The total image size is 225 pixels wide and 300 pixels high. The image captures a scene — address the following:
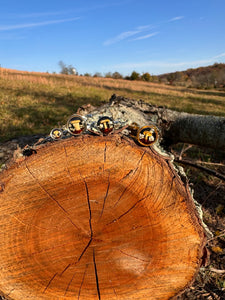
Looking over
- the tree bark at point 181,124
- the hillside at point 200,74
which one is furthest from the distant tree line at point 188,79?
the tree bark at point 181,124

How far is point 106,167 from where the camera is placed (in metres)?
1.42

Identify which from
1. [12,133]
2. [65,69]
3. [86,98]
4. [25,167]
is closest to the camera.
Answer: [25,167]

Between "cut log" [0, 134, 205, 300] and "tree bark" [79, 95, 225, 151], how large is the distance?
62.1 inches

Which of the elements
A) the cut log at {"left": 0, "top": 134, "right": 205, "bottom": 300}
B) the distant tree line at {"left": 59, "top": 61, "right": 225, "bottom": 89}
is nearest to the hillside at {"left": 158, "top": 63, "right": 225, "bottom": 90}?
the distant tree line at {"left": 59, "top": 61, "right": 225, "bottom": 89}

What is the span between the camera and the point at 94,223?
4.80ft

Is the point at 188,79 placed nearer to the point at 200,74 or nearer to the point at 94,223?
the point at 200,74

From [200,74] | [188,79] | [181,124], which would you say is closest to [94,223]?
[181,124]

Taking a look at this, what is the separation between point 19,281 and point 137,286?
2.81 ft

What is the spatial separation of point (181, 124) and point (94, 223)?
273 centimetres

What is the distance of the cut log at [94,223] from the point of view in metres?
1.41

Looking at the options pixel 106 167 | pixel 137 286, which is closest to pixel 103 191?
pixel 106 167

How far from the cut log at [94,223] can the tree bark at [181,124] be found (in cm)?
158

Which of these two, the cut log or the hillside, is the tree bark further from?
the hillside

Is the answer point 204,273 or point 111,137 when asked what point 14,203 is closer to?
point 111,137
